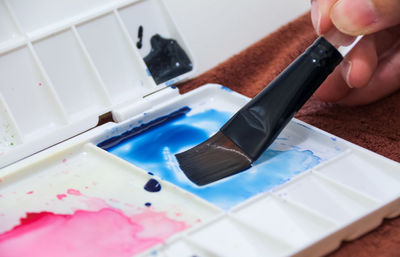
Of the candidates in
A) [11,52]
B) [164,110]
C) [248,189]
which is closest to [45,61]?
[11,52]

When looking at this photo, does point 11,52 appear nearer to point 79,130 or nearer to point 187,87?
point 79,130

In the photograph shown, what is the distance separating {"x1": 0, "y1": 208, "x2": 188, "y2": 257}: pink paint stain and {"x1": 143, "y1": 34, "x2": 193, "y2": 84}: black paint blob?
1.11 feet

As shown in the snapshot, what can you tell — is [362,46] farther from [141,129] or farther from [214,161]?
[141,129]

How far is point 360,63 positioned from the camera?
847mm

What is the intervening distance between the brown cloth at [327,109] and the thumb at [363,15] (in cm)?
20

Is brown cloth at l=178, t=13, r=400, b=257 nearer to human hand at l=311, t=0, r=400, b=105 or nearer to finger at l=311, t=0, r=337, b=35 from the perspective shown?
human hand at l=311, t=0, r=400, b=105

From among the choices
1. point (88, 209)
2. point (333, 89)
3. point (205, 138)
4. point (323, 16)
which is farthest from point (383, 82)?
point (88, 209)

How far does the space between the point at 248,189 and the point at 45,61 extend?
16.2 inches

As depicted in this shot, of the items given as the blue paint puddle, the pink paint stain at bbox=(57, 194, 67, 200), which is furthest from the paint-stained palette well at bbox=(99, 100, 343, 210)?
the pink paint stain at bbox=(57, 194, 67, 200)

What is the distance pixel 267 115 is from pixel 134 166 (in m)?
0.21

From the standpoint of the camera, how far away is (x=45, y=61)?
3.16 ft

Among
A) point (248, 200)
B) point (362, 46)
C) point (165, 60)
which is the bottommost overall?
point (248, 200)

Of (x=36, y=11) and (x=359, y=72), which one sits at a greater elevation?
(x=36, y=11)

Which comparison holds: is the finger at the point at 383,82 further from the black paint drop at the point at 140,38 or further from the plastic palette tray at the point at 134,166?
the black paint drop at the point at 140,38
